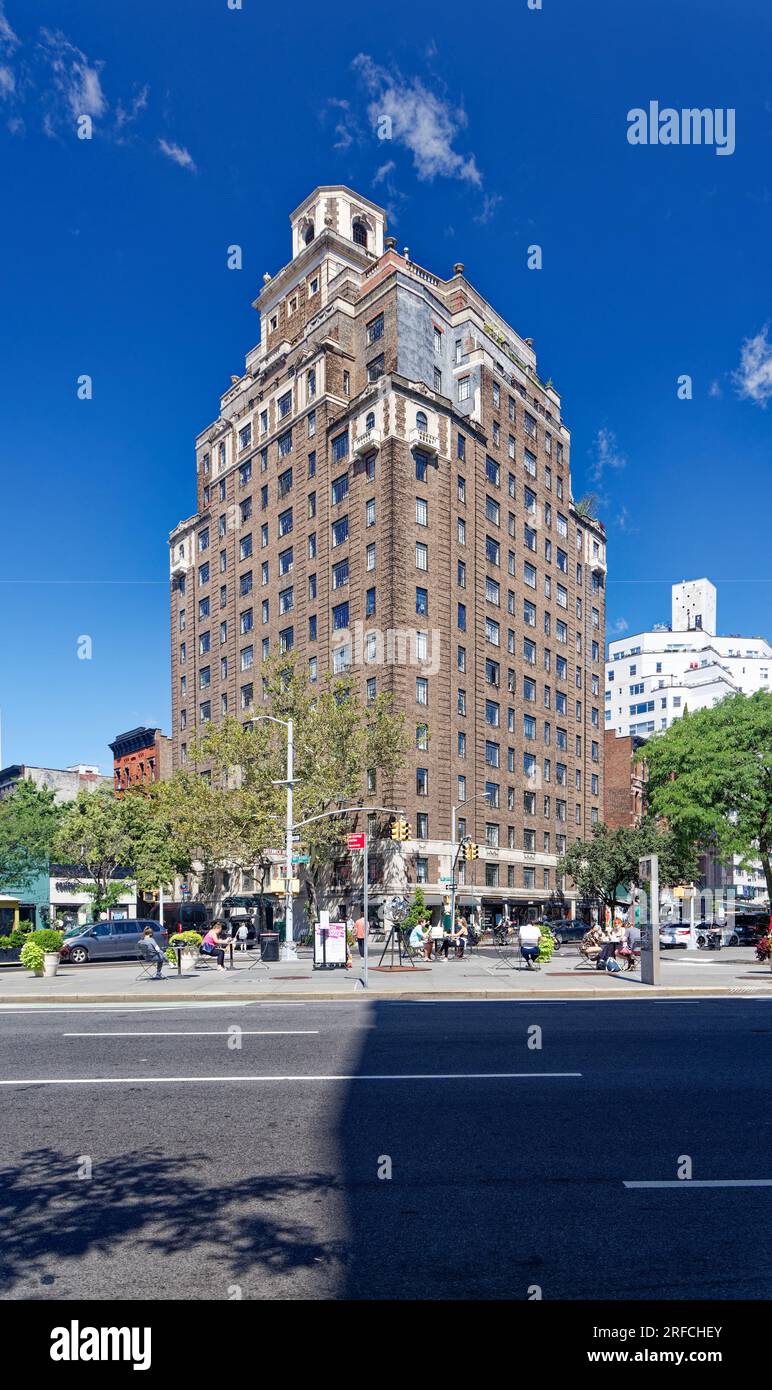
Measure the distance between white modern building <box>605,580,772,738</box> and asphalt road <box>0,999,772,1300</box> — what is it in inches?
4211

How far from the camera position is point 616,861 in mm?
64688

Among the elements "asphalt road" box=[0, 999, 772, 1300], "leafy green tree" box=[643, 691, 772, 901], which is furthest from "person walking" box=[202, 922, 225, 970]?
"leafy green tree" box=[643, 691, 772, 901]

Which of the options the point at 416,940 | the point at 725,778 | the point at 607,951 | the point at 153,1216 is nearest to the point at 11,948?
the point at 416,940

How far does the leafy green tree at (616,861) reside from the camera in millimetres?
64688

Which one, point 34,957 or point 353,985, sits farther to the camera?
point 34,957

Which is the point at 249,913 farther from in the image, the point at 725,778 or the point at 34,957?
the point at 34,957

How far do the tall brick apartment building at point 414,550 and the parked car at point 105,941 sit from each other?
689 inches

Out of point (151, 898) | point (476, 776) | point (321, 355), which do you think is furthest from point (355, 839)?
point (151, 898)

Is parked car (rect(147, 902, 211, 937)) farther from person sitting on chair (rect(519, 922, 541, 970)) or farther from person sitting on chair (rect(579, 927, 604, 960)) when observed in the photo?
person sitting on chair (rect(579, 927, 604, 960))

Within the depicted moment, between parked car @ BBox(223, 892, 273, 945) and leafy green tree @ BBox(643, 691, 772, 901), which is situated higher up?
leafy green tree @ BBox(643, 691, 772, 901)

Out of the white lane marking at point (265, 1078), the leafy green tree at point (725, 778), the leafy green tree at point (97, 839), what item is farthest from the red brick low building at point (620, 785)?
the white lane marking at point (265, 1078)

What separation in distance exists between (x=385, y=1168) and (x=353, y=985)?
15.5 metres

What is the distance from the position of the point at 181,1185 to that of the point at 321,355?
205 feet

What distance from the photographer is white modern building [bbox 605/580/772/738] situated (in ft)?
384
